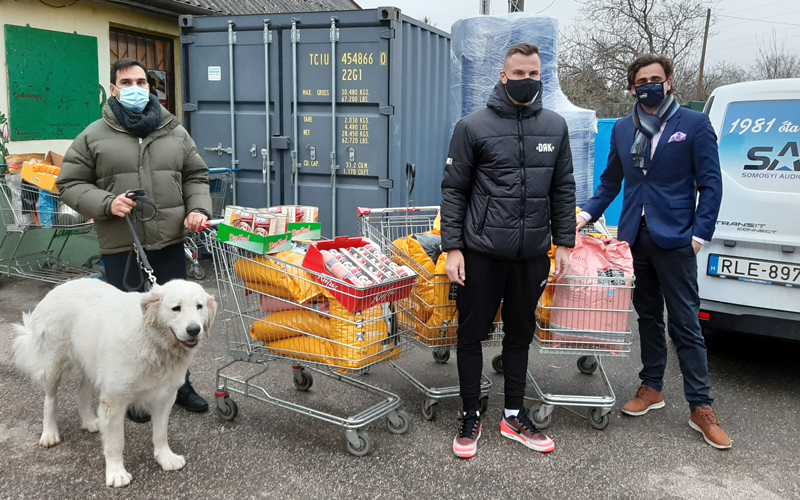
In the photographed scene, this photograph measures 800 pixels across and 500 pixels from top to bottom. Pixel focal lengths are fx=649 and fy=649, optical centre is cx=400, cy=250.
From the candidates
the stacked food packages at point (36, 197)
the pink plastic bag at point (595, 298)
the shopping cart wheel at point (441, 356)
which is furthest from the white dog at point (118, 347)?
the stacked food packages at point (36, 197)

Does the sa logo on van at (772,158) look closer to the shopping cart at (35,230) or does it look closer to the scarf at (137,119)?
the scarf at (137,119)

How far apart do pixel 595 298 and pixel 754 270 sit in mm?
1446

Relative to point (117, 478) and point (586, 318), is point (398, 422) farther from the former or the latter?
point (117, 478)

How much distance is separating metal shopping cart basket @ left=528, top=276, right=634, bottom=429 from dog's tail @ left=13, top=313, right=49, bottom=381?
2.92 meters

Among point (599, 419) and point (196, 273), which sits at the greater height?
point (196, 273)

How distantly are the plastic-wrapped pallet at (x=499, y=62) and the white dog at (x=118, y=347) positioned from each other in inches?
196

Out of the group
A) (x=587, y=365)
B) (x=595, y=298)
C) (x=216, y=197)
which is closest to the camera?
(x=595, y=298)

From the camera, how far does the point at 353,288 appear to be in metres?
3.49

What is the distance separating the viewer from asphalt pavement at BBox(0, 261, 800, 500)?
339 cm

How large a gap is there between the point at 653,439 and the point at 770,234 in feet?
5.53

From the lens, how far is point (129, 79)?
12.5ft

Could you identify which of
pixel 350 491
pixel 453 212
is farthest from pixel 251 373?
pixel 453 212

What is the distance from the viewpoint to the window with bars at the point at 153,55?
916cm

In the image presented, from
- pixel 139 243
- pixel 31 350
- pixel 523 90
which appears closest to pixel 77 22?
pixel 139 243
